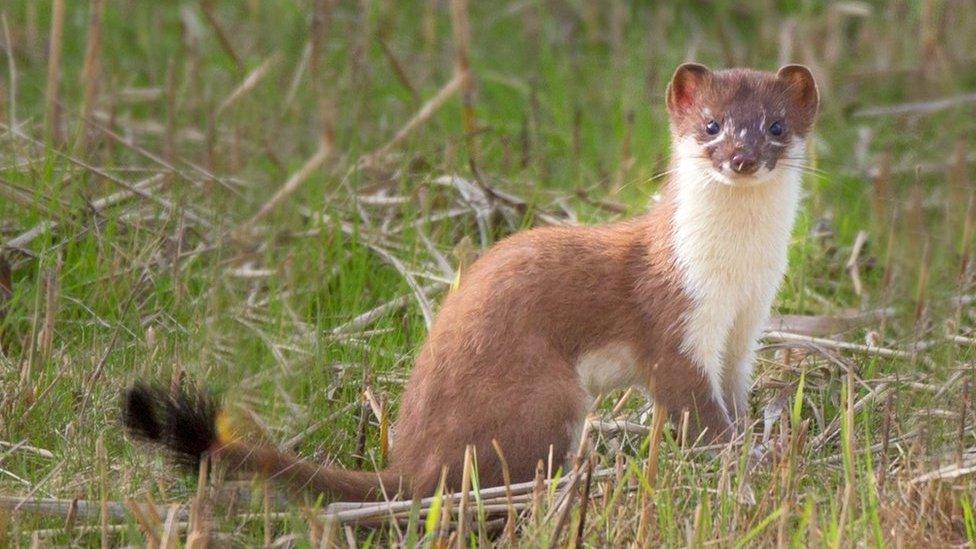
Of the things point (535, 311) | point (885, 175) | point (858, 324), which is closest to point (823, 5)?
point (885, 175)

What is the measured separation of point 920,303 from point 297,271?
2.17 meters

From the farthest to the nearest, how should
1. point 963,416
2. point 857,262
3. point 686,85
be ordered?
point 857,262, point 686,85, point 963,416

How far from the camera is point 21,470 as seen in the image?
4.07 m

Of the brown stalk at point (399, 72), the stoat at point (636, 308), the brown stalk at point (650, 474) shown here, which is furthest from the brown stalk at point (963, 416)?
the brown stalk at point (399, 72)

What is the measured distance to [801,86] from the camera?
4371 mm

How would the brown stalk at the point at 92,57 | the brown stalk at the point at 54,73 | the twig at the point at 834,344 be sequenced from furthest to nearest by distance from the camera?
the brown stalk at the point at 92,57
the brown stalk at the point at 54,73
the twig at the point at 834,344

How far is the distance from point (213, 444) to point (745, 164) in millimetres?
1577

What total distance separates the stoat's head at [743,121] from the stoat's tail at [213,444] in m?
1.25

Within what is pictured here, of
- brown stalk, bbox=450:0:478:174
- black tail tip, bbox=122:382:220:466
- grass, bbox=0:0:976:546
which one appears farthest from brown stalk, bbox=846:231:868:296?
black tail tip, bbox=122:382:220:466

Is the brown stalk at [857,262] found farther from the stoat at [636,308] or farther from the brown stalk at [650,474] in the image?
the brown stalk at [650,474]

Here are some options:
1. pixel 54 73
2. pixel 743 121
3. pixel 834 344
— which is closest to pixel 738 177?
pixel 743 121

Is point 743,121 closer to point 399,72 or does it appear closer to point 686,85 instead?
point 686,85

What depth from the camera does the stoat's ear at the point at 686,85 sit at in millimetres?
4418

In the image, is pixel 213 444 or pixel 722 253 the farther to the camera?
pixel 722 253
